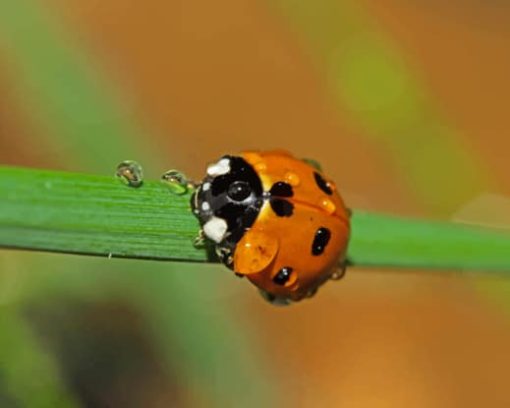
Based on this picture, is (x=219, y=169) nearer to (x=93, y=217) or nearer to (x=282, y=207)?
(x=282, y=207)

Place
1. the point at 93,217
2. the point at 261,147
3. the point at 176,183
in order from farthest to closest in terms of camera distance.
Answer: the point at 261,147 < the point at 176,183 < the point at 93,217

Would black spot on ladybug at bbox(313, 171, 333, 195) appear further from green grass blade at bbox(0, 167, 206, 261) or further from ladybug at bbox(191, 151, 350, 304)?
green grass blade at bbox(0, 167, 206, 261)

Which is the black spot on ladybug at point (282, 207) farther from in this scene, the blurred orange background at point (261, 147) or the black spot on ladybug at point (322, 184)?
the blurred orange background at point (261, 147)

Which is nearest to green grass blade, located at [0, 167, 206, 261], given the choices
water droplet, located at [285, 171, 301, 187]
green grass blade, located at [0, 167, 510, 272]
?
green grass blade, located at [0, 167, 510, 272]

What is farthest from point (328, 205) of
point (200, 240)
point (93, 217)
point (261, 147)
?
point (261, 147)

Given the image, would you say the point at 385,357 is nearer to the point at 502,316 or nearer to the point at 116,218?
the point at 502,316

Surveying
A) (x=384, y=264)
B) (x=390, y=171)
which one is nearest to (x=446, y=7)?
(x=390, y=171)
